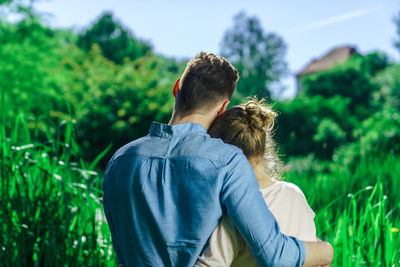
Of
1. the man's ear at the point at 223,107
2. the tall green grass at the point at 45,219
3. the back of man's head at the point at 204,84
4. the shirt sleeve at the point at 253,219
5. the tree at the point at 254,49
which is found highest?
the tree at the point at 254,49

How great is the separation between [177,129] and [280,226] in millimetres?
479

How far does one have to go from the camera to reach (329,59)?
44875 mm

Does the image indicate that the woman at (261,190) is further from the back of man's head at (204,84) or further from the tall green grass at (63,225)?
the tall green grass at (63,225)

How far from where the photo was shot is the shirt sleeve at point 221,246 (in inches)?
50.6

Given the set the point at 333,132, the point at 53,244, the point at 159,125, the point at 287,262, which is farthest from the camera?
the point at 333,132

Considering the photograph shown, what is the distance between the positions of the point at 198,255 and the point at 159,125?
0.44 meters

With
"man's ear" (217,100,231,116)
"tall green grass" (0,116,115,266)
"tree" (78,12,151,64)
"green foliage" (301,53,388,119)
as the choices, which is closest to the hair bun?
"man's ear" (217,100,231,116)

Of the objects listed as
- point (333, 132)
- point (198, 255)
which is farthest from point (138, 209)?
point (333, 132)

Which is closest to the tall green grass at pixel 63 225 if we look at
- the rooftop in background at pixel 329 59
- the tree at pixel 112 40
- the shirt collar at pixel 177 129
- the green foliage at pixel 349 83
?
the shirt collar at pixel 177 129

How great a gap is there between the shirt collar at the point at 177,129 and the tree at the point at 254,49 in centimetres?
3012

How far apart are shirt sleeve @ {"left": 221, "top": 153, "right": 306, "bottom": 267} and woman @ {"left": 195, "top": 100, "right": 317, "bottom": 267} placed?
3.9 inches

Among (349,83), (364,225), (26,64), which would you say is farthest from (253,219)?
(349,83)

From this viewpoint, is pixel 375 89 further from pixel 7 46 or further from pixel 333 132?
pixel 7 46

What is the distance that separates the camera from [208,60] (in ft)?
4.66
